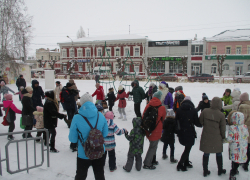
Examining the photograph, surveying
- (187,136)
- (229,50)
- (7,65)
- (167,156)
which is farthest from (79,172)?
(229,50)

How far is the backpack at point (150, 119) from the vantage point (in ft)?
12.1

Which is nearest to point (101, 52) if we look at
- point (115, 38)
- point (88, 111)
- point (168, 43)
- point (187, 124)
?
point (115, 38)

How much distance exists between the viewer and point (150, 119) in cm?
370

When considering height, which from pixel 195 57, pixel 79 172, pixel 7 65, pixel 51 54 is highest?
pixel 51 54

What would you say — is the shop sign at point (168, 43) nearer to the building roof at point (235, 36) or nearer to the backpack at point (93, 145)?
the building roof at point (235, 36)

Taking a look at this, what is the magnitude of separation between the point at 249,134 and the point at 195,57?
33.9m

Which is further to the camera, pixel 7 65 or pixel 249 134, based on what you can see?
pixel 7 65

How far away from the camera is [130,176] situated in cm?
364

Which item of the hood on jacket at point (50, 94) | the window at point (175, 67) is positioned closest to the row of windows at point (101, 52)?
the window at point (175, 67)

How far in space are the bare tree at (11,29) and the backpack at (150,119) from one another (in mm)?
18818

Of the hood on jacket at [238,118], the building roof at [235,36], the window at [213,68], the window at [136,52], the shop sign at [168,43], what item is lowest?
the hood on jacket at [238,118]

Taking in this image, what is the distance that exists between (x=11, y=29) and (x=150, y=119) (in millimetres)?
21194

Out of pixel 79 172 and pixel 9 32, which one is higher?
pixel 9 32

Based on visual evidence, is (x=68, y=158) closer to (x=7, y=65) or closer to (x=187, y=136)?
(x=187, y=136)
